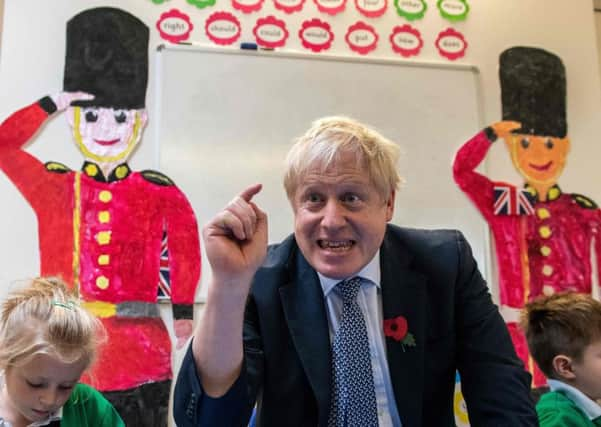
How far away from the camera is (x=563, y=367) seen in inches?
64.3

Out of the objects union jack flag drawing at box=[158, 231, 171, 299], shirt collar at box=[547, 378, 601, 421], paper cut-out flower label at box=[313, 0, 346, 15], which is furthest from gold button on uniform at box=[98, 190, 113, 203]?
shirt collar at box=[547, 378, 601, 421]

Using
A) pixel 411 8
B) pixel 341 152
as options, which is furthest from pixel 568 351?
pixel 411 8

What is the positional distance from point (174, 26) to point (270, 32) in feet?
1.18

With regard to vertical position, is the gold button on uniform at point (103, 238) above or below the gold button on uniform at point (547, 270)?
above

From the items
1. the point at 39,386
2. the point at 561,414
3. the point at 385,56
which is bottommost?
the point at 561,414

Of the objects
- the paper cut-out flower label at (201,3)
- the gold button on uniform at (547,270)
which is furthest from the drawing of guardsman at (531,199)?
the paper cut-out flower label at (201,3)

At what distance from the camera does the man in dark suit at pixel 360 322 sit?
3.47ft

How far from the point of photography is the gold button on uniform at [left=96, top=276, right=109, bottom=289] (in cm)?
204

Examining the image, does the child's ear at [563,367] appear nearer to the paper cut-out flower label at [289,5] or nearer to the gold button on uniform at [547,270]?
the gold button on uniform at [547,270]

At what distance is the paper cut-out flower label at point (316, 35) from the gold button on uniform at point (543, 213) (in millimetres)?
1066

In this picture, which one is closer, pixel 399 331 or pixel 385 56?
pixel 399 331

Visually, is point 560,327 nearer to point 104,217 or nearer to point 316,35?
point 316,35

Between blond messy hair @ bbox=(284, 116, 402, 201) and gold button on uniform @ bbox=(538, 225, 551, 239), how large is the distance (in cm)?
150

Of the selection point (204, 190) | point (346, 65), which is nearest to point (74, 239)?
point (204, 190)
